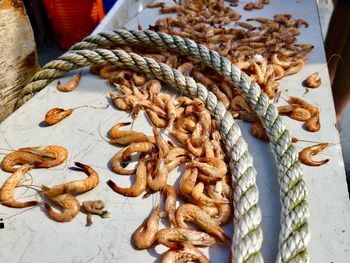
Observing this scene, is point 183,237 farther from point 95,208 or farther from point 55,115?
point 55,115

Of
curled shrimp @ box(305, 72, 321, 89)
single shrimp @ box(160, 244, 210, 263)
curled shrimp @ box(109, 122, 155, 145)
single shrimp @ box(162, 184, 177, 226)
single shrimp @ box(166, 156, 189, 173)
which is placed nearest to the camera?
single shrimp @ box(160, 244, 210, 263)

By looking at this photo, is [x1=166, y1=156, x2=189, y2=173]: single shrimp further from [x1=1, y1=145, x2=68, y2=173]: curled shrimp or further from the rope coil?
[x1=1, y1=145, x2=68, y2=173]: curled shrimp

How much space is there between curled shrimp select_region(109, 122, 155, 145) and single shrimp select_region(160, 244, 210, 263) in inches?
24.9

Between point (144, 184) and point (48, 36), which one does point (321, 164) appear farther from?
point (48, 36)

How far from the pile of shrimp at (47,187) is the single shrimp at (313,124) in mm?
1095

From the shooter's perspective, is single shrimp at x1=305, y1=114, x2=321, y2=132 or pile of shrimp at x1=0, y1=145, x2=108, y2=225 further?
single shrimp at x1=305, y1=114, x2=321, y2=132

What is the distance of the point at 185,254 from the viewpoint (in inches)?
57.0

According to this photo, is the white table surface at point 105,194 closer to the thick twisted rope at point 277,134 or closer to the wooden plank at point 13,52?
the thick twisted rope at point 277,134

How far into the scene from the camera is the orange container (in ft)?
14.2

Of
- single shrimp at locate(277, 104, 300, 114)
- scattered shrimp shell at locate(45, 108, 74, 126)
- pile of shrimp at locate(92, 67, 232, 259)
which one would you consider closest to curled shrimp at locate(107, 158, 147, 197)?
pile of shrimp at locate(92, 67, 232, 259)

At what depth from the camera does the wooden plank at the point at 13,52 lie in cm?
242

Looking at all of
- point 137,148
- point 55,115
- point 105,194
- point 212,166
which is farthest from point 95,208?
point 55,115

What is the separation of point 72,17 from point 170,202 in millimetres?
3377

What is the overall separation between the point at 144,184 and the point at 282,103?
989 mm
